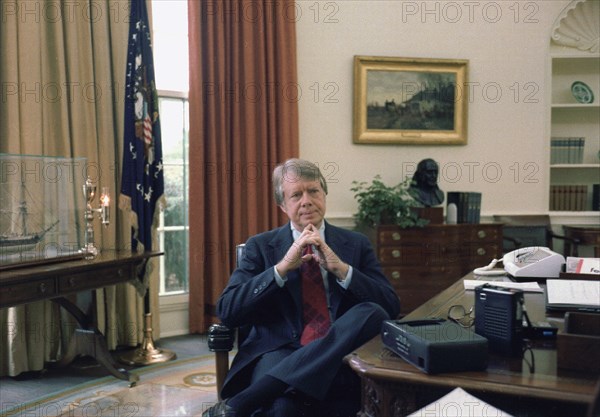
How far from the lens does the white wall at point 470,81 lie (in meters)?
5.44

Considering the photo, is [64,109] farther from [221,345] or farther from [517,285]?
[517,285]

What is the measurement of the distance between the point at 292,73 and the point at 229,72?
0.57 metres

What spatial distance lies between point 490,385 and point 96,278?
2678 mm

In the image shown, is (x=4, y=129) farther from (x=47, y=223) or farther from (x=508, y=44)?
(x=508, y=44)

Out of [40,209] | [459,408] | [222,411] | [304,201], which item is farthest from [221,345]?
[40,209]

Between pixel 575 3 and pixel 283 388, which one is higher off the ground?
pixel 575 3

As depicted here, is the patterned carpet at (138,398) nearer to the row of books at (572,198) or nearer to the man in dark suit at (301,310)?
the man in dark suit at (301,310)

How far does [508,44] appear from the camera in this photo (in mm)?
5730

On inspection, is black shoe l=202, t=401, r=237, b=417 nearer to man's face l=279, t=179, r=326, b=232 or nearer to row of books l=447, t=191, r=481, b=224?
man's face l=279, t=179, r=326, b=232

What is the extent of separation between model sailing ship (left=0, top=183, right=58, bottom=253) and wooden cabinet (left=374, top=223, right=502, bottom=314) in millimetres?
2630

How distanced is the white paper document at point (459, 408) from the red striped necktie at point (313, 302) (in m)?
1.03

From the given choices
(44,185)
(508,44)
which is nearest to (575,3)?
(508,44)

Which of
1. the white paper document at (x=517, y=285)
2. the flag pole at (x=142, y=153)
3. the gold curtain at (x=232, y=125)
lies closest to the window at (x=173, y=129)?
the gold curtain at (x=232, y=125)

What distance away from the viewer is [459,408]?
1.21m
